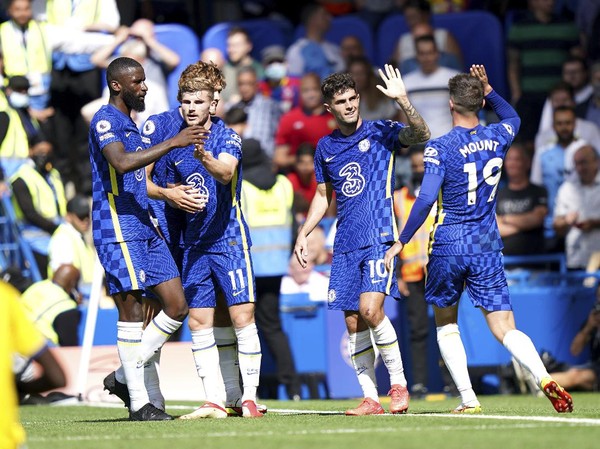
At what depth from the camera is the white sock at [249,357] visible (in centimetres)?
920

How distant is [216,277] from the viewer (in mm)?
9234

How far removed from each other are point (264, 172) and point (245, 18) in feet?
20.0

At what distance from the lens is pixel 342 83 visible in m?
9.30

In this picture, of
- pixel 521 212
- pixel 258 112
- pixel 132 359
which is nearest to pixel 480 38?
pixel 258 112


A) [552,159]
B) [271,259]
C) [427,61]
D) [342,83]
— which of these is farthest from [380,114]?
[342,83]

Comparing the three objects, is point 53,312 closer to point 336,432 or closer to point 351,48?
Result: point 351,48

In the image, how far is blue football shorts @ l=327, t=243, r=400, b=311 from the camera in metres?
9.15

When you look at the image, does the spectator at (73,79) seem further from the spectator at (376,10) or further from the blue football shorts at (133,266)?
the blue football shorts at (133,266)

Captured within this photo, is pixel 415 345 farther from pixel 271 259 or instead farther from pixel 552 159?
pixel 552 159

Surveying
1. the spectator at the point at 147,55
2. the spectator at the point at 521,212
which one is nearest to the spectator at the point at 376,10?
the spectator at the point at 147,55

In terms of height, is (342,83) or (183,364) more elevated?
(342,83)

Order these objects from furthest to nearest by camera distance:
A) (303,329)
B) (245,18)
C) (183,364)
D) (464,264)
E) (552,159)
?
(245,18), (552,159), (303,329), (183,364), (464,264)

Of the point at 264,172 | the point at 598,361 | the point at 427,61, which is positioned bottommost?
the point at 598,361

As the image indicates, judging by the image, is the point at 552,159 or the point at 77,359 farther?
the point at 552,159
